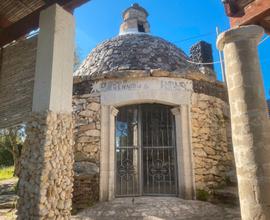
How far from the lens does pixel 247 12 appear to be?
12.1ft

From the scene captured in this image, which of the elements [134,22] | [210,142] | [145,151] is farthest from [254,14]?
[134,22]

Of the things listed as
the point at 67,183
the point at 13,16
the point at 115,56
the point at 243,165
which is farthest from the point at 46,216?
the point at 115,56

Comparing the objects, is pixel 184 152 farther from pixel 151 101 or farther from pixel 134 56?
pixel 134 56

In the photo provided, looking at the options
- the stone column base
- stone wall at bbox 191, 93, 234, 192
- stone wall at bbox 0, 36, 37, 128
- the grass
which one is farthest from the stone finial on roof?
the stone column base

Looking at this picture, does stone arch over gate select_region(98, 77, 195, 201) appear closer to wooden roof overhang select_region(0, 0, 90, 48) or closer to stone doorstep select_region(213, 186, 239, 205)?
stone doorstep select_region(213, 186, 239, 205)

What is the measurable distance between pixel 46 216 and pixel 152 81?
453cm

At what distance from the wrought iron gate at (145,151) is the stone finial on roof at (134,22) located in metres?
5.29

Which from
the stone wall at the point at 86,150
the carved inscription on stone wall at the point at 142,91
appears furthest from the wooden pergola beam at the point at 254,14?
the stone wall at the point at 86,150

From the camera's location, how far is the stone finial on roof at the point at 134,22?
11.2m

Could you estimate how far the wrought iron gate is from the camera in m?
6.44

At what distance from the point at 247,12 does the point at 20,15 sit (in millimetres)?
3129

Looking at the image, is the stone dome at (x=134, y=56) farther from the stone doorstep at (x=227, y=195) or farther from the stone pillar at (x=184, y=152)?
the stone doorstep at (x=227, y=195)

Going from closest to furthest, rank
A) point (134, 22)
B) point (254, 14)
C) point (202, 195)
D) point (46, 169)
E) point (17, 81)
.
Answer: point (46, 169) → point (17, 81) → point (254, 14) → point (202, 195) → point (134, 22)

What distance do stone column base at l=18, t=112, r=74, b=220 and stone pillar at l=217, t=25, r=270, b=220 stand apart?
2.12 metres
